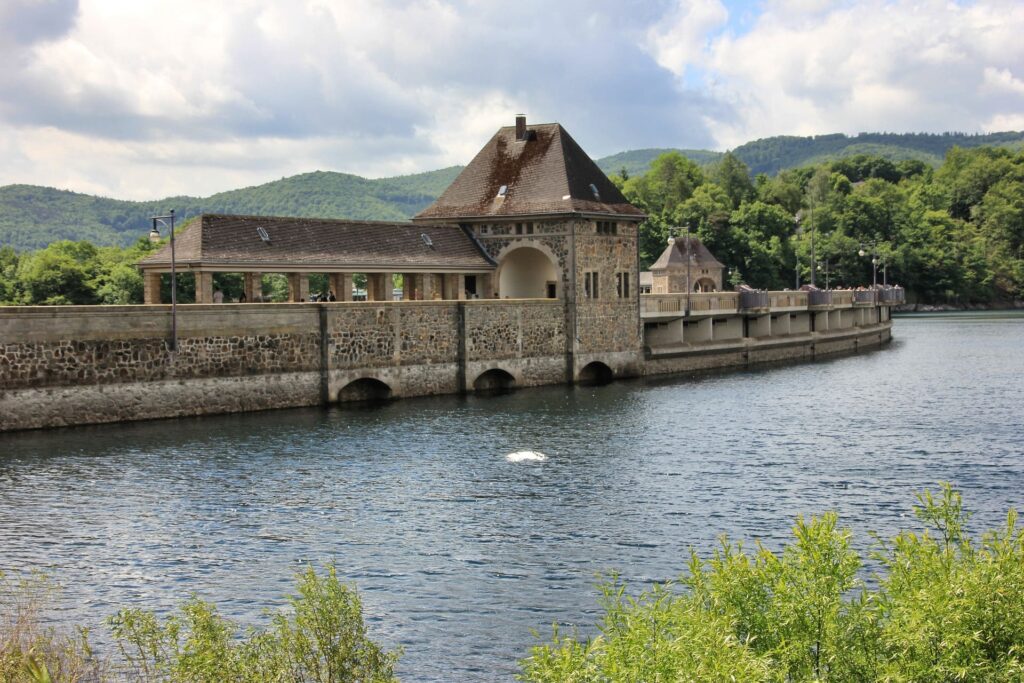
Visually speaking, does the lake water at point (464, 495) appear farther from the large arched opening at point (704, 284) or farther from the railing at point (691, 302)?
the large arched opening at point (704, 284)

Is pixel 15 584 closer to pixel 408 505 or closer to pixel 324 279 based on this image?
pixel 408 505

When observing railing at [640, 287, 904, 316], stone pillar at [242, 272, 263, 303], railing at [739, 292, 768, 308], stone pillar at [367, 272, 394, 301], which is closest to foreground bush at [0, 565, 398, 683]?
stone pillar at [242, 272, 263, 303]

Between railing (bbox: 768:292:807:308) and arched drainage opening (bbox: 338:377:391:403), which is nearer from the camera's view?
arched drainage opening (bbox: 338:377:391:403)

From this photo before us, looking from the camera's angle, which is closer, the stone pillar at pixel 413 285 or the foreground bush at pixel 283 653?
the foreground bush at pixel 283 653

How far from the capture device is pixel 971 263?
166m

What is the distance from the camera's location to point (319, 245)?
52844mm

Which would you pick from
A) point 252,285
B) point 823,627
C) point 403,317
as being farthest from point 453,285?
point 823,627

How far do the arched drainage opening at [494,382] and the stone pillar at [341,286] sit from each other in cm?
751

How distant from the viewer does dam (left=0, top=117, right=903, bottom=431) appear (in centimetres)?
4222

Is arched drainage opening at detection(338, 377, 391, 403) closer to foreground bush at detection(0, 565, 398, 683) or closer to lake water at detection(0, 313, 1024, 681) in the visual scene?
lake water at detection(0, 313, 1024, 681)

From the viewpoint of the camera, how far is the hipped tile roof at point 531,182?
A: 59812 millimetres

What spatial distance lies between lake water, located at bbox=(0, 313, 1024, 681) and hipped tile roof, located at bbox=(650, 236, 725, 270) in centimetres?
5271

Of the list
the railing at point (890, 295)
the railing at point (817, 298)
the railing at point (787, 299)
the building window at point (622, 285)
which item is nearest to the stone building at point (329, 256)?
the building window at point (622, 285)

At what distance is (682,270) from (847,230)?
6890 centimetres
